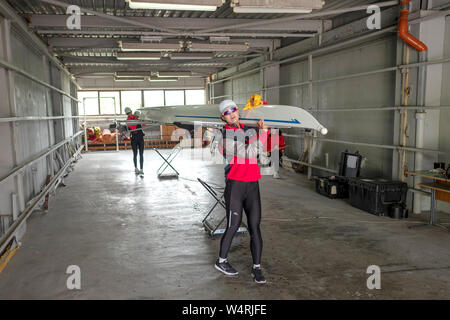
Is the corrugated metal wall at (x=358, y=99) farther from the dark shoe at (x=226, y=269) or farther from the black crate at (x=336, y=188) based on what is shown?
the dark shoe at (x=226, y=269)

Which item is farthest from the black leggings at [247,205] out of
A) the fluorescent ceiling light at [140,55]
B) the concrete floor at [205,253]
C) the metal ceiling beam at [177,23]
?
the fluorescent ceiling light at [140,55]

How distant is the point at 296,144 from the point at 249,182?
7268 mm

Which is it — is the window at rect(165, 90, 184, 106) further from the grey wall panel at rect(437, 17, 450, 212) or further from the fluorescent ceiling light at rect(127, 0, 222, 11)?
the grey wall panel at rect(437, 17, 450, 212)

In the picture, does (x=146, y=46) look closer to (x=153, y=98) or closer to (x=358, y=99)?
(x=358, y=99)

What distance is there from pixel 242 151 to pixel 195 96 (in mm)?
16907

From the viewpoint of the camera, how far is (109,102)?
61.7 ft

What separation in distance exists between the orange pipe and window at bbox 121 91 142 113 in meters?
15.2

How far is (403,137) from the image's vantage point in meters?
6.14

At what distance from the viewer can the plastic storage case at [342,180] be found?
6.99 meters

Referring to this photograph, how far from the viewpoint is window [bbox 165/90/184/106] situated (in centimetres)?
1969

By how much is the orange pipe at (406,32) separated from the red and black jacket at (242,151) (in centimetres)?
367

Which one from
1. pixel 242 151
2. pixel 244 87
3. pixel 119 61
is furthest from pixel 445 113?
pixel 119 61
